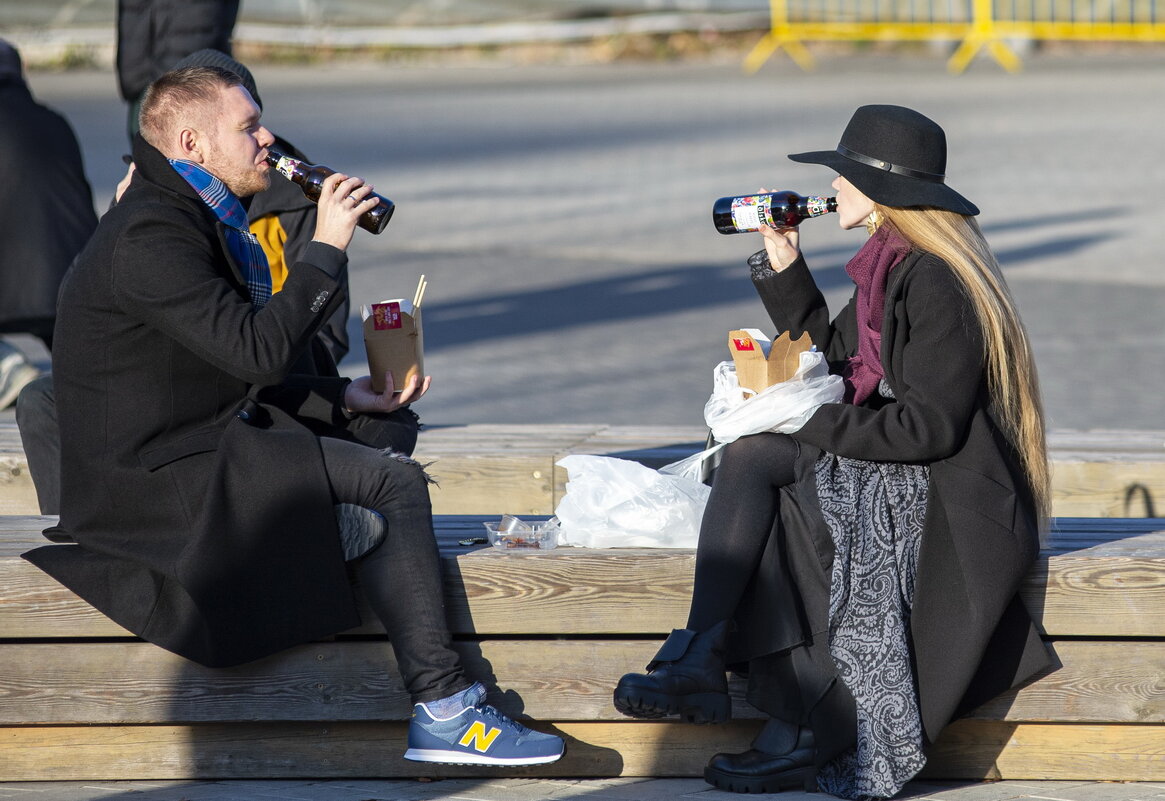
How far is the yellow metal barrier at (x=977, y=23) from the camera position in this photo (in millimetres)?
20609

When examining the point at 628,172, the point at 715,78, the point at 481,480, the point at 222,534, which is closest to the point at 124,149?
the point at 628,172

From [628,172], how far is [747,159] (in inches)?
41.5

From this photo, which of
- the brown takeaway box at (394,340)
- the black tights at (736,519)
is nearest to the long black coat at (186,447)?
the brown takeaway box at (394,340)

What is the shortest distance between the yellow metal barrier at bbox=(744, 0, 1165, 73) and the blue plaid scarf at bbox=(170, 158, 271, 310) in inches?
684

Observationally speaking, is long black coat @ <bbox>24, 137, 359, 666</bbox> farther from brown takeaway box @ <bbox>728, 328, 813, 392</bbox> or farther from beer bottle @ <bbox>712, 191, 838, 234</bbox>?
beer bottle @ <bbox>712, 191, 838, 234</bbox>

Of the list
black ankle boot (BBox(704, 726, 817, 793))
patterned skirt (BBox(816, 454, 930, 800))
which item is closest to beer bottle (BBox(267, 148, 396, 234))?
patterned skirt (BBox(816, 454, 930, 800))

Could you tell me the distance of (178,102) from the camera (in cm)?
354

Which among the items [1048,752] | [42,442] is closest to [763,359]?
[1048,752]

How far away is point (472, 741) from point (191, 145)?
1473 millimetres

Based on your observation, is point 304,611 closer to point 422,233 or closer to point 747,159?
point 422,233

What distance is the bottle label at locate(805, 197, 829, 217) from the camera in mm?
3885

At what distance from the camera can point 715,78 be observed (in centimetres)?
2083

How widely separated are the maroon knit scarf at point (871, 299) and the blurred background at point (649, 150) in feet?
9.49

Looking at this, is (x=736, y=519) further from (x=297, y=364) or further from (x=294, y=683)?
(x=297, y=364)
